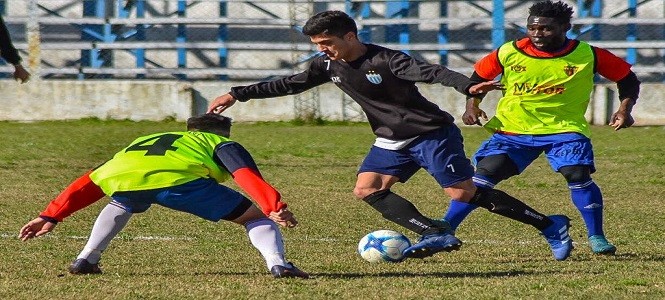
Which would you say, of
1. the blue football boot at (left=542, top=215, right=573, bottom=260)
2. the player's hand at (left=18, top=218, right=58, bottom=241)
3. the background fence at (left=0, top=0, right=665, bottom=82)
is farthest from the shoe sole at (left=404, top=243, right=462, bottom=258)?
the background fence at (left=0, top=0, right=665, bottom=82)

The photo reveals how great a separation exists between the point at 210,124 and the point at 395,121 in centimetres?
105

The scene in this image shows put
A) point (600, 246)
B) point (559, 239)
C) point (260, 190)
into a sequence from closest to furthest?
point (260, 190)
point (559, 239)
point (600, 246)

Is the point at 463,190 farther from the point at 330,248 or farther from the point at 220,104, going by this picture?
the point at 220,104

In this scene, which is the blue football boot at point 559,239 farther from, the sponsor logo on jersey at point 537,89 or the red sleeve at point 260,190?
the red sleeve at point 260,190

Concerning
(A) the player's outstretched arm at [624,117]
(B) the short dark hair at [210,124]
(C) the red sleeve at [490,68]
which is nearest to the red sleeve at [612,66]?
(A) the player's outstretched arm at [624,117]

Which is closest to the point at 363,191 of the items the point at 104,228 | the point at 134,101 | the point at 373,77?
the point at 373,77

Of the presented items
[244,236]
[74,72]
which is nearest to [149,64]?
[74,72]

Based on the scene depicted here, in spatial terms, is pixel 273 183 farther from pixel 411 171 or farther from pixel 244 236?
pixel 411 171

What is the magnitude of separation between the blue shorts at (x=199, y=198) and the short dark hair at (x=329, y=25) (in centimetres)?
101

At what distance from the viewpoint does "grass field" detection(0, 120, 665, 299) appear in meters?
6.25

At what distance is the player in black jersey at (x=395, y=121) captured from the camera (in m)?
7.06

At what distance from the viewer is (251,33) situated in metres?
22.3

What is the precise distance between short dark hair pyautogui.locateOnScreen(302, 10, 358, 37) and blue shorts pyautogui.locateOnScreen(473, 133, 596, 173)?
1462 mm

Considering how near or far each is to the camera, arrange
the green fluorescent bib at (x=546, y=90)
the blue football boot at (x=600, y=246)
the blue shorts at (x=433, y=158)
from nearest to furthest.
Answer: the blue shorts at (x=433, y=158), the blue football boot at (x=600, y=246), the green fluorescent bib at (x=546, y=90)
